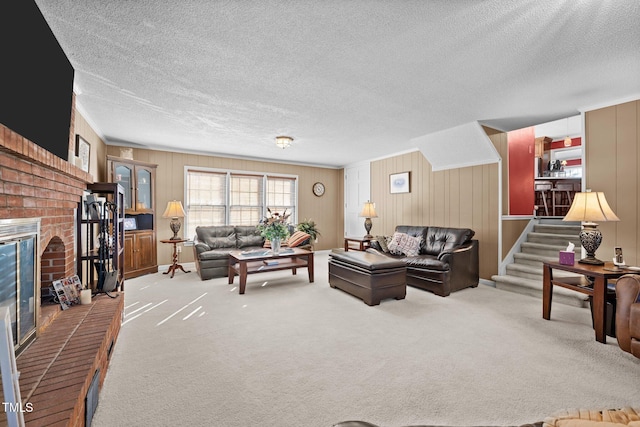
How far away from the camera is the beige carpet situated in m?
1.62

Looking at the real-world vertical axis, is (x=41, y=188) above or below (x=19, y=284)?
above

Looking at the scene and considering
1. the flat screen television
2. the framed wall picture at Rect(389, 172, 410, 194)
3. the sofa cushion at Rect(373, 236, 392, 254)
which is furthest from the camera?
the framed wall picture at Rect(389, 172, 410, 194)

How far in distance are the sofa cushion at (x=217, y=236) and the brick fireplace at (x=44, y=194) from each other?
8.90 feet

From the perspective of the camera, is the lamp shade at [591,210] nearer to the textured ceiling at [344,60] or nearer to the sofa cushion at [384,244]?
the textured ceiling at [344,60]

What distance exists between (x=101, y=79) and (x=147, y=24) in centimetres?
126

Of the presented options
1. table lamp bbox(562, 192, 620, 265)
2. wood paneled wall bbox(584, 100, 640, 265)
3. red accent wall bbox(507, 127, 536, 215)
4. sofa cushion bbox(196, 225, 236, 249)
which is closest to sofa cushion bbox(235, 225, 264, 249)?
sofa cushion bbox(196, 225, 236, 249)

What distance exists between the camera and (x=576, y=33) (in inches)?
79.3

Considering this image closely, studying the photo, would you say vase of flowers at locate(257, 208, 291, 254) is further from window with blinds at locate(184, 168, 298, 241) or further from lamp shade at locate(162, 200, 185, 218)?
window with blinds at locate(184, 168, 298, 241)

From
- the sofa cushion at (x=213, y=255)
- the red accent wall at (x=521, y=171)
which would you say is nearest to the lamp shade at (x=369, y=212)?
the red accent wall at (x=521, y=171)

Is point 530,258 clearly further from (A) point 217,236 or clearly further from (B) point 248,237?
(A) point 217,236

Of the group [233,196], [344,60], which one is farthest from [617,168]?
[233,196]

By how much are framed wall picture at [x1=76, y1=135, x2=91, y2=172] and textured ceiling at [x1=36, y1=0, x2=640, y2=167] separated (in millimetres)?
428

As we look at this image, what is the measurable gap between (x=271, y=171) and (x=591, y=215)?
5.92m

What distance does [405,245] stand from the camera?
15.8 ft
